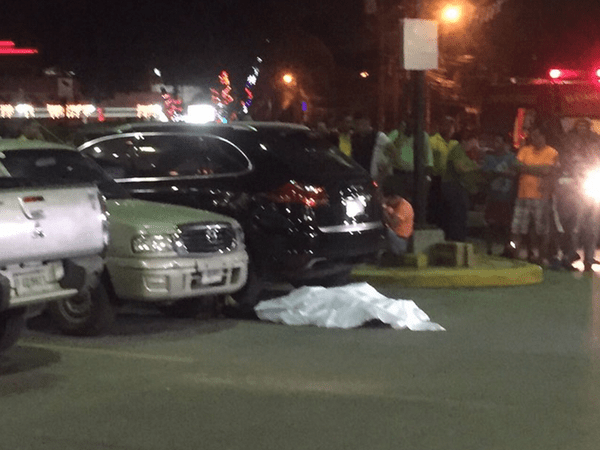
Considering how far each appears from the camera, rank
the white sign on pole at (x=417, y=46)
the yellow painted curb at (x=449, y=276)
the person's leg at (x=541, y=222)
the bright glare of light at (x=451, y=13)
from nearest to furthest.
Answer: the yellow painted curb at (x=449, y=276) → the white sign on pole at (x=417, y=46) → the person's leg at (x=541, y=222) → the bright glare of light at (x=451, y=13)

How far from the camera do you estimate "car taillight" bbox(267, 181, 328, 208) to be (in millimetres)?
10977

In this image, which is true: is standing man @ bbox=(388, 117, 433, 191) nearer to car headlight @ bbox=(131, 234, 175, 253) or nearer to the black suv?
the black suv

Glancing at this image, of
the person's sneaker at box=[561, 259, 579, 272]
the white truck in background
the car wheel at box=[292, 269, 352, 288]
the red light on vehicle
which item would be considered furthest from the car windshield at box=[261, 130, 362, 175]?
the red light on vehicle

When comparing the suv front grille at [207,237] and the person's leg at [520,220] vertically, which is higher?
the suv front grille at [207,237]

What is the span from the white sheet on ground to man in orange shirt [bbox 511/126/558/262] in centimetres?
430

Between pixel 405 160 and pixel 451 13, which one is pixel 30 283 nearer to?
pixel 405 160

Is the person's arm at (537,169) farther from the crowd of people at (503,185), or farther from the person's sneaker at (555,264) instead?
the person's sneaker at (555,264)

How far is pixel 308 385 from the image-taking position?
8.02m

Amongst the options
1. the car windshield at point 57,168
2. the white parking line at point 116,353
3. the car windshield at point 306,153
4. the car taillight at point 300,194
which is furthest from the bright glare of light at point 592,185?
the white parking line at point 116,353

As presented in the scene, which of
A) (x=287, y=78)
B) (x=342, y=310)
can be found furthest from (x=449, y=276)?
(x=287, y=78)

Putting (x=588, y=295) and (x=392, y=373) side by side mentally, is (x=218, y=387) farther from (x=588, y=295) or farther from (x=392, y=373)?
(x=588, y=295)

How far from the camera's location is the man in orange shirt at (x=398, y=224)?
13.5 metres

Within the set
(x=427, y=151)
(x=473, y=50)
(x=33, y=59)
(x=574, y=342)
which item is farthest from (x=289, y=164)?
(x=33, y=59)

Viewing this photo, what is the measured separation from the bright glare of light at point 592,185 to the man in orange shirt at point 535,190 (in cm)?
46
